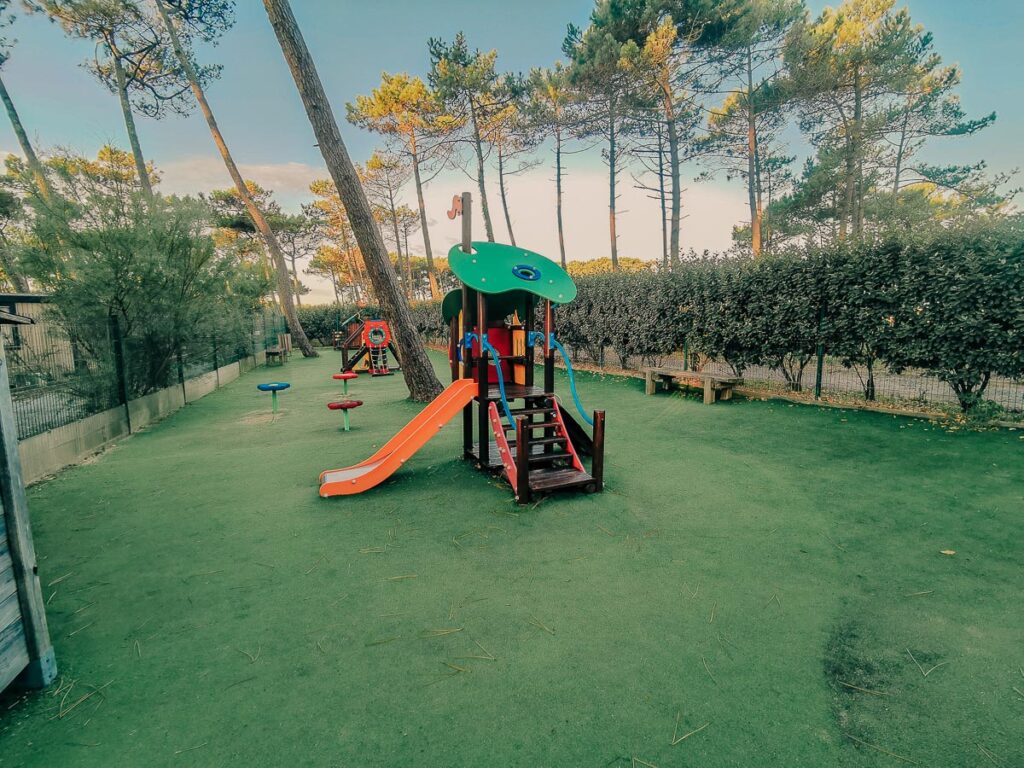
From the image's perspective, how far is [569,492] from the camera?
410 centimetres

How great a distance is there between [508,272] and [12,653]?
3873 mm

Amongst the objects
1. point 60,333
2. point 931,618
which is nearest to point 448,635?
point 931,618

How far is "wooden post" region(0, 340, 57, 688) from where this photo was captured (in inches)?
73.3

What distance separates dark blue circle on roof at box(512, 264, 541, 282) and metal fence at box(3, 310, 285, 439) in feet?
12.7

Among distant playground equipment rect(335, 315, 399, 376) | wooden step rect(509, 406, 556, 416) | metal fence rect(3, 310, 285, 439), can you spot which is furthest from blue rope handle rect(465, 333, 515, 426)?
distant playground equipment rect(335, 315, 399, 376)

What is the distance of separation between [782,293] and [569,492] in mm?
5725

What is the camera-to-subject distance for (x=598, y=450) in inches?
160

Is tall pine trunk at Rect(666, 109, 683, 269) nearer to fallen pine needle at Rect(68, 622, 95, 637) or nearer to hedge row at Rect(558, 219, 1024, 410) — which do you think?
hedge row at Rect(558, 219, 1024, 410)

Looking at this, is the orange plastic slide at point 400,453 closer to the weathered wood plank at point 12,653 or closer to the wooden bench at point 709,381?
the weathered wood plank at point 12,653

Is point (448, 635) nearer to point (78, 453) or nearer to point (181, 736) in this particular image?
point (181, 736)

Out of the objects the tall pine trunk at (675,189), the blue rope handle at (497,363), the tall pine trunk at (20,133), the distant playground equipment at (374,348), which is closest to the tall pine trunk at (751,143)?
the tall pine trunk at (675,189)

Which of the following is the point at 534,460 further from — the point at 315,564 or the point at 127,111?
the point at 127,111

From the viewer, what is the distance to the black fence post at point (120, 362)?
673 centimetres

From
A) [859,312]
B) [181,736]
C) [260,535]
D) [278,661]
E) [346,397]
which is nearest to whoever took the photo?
[181,736]
